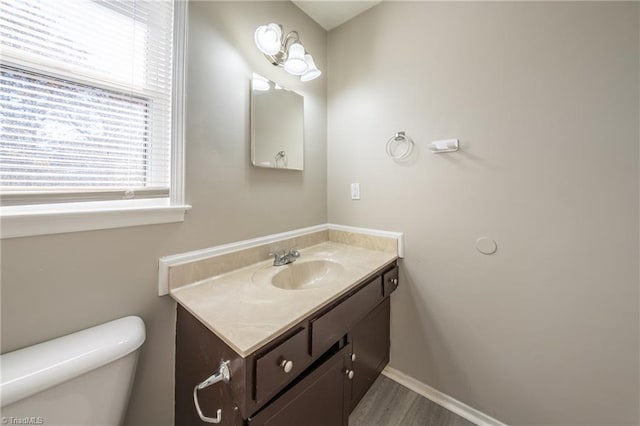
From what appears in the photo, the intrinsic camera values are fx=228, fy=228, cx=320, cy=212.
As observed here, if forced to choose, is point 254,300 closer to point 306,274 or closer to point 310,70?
point 306,274

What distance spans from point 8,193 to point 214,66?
879mm

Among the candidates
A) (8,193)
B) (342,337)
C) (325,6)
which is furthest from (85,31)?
(342,337)

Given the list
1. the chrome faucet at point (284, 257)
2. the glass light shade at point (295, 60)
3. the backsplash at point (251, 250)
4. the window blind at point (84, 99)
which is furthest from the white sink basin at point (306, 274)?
the glass light shade at point (295, 60)

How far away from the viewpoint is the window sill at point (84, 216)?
0.68 meters

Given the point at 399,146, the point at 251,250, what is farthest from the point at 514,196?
the point at 251,250

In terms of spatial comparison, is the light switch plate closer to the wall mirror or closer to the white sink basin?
the wall mirror

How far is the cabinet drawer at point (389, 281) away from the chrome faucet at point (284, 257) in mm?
526

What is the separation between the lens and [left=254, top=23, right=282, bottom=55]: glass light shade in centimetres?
119

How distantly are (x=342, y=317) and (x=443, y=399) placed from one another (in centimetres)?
98

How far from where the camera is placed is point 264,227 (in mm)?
1349

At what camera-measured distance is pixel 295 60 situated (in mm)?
1293

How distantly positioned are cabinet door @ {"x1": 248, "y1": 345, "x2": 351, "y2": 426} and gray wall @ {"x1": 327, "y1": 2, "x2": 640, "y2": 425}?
651 mm

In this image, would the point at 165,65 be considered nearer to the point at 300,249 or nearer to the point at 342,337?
the point at 300,249

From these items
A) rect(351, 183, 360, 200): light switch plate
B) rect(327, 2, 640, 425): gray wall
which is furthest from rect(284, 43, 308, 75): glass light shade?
rect(351, 183, 360, 200): light switch plate
